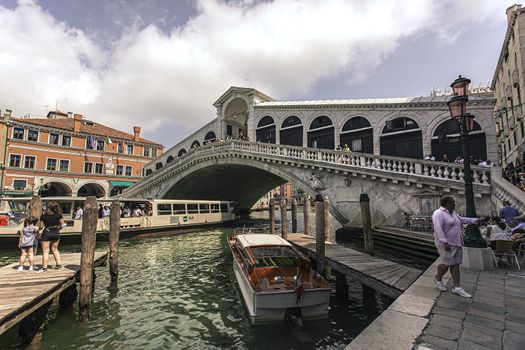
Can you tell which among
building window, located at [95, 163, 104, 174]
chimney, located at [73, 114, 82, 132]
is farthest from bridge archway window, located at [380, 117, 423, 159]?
chimney, located at [73, 114, 82, 132]

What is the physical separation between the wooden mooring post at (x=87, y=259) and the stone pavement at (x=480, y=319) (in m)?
6.39

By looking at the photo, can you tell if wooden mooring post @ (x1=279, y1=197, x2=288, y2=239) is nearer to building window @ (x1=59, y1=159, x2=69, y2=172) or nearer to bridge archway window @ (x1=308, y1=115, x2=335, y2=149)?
bridge archway window @ (x1=308, y1=115, x2=335, y2=149)

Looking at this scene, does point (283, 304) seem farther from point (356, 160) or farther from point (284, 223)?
point (356, 160)

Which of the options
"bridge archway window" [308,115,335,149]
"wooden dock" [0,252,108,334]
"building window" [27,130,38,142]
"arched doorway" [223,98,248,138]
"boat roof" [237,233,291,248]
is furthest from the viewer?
"building window" [27,130,38,142]

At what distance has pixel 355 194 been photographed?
13844mm

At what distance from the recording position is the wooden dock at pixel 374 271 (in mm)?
5500

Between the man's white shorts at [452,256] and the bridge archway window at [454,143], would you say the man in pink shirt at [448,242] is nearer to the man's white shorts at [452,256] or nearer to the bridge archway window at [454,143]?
the man's white shorts at [452,256]

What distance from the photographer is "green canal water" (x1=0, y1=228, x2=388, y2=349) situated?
505 cm

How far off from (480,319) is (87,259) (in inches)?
287

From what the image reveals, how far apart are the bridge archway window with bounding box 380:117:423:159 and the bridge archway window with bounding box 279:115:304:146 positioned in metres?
6.13

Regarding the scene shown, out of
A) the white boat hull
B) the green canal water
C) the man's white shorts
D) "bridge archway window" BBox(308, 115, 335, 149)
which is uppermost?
"bridge archway window" BBox(308, 115, 335, 149)

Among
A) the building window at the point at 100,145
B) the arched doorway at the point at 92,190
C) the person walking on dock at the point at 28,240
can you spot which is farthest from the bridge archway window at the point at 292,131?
the arched doorway at the point at 92,190

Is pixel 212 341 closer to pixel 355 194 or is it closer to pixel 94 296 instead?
pixel 94 296

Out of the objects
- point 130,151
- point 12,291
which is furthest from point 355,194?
point 130,151
